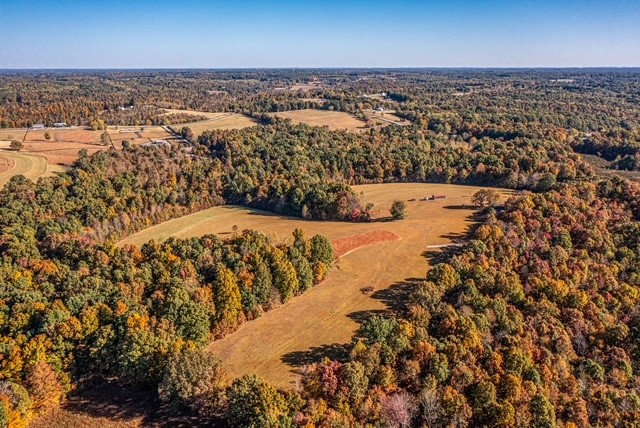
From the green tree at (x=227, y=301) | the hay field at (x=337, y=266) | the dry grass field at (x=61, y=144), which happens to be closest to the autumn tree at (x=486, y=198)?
the hay field at (x=337, y=266)

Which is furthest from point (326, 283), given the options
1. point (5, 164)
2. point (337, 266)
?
point (5, 164)

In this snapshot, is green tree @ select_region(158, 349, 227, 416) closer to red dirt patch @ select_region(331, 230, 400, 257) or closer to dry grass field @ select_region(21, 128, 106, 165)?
red dirt patch @ select_region(331, 230, 400, 257)

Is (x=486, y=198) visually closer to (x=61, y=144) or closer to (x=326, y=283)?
(x=326, y=283)

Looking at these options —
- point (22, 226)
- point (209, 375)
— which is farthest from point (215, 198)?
point (209, 375)

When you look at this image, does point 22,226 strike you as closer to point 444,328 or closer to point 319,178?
point 319,178

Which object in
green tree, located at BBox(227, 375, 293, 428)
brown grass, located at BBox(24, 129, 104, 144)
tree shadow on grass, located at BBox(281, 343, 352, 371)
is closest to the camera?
green tree, located at BBox(227, 375, 293, 428)

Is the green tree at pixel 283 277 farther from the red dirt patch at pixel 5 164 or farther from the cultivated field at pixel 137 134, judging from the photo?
the cultivated field at pixel 137 134

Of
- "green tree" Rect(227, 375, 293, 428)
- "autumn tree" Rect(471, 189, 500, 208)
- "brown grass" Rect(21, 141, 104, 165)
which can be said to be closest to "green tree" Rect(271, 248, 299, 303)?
"green tree" Rect(227, 375, 293, 428)
